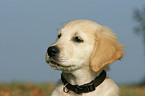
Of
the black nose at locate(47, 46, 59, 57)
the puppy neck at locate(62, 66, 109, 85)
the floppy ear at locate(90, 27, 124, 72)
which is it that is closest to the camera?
the black nose at locate(47, 46, 59, 57)

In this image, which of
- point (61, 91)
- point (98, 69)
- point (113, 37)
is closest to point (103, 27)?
point (113, 37)

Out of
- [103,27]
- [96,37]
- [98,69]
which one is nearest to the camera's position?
[98,69]

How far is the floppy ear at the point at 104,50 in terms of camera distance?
15.2 feet

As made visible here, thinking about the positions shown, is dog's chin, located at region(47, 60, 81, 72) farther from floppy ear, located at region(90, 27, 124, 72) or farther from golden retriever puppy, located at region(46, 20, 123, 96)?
floppy ear, located at region(90, 27, 124, 72)

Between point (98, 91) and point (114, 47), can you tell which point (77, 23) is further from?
point (98, 91)

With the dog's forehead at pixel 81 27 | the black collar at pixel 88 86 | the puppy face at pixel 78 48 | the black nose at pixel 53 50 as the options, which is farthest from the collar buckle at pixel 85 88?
the dog's forehead at pixel 81 27

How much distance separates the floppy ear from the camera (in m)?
4.63

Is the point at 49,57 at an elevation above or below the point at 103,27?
below

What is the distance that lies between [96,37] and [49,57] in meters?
1.02

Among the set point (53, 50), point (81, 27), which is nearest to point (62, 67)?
point (53, 50)

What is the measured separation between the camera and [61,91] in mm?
4934

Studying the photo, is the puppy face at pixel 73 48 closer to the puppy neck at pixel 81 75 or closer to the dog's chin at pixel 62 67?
the dog's chin at pixel 62 67

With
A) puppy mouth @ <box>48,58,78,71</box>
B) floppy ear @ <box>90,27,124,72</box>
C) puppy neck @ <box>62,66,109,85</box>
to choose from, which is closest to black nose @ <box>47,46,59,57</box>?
puppy mouth @ <box>48,58,78,71</box>

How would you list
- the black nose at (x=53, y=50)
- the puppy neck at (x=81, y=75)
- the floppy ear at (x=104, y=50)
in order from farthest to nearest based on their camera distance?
1. the puppy neck at (x=81, y=75)
2. the floppy ear at (x=104, y=50)
3. the black nose at (x=53, y=50)
